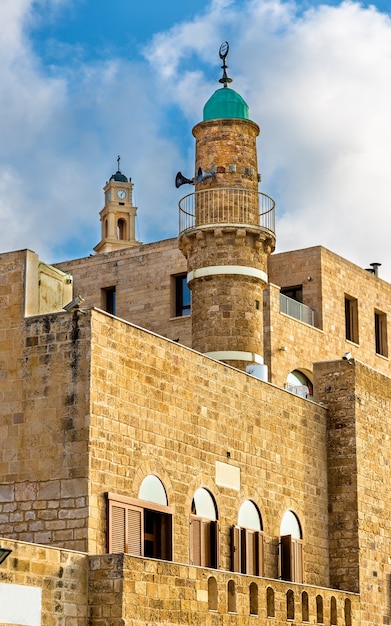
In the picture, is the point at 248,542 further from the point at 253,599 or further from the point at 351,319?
the point at 351,319

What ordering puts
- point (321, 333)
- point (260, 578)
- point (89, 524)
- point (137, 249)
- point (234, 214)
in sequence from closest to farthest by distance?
point (89, 524) < point (260, 578) < point (234, 214) < point (321, 333) < point (137, 249)

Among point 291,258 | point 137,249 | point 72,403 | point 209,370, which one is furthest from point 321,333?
point 72,403

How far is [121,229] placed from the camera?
57.9m

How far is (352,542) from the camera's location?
24.7 meters

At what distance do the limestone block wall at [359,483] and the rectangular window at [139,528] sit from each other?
18.7 feet

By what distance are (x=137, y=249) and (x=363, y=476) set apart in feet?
41.9

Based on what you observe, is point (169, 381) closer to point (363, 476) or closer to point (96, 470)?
point (96, 470)

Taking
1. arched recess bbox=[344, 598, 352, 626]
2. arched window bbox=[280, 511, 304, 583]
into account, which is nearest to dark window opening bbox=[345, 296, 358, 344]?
arched window bbox=[280, 511, 304, 583]

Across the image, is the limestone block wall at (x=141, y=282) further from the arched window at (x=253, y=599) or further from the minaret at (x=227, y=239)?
the arched window at (x=253, y=599)

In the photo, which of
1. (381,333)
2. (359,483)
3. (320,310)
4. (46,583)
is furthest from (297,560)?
(381,333)

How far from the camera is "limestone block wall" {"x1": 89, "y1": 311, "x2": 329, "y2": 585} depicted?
19094 mm

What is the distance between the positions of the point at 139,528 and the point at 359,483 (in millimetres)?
6854

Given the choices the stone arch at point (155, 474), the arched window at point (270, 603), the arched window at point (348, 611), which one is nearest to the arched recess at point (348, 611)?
the arched window at point (348, 611)

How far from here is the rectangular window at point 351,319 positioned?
3553cm
